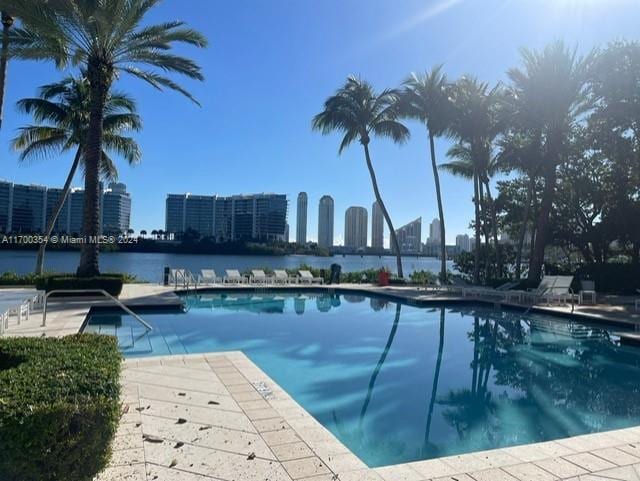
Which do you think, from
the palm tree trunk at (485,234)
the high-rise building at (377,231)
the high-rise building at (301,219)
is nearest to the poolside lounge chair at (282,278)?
the palm tree trunk at (485,234)

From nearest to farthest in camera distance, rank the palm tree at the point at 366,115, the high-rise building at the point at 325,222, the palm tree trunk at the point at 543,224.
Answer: the palm tree trunk at the point at 543,224, the palm tree at the point at 366,115, the high-rise building at the point at 325,222

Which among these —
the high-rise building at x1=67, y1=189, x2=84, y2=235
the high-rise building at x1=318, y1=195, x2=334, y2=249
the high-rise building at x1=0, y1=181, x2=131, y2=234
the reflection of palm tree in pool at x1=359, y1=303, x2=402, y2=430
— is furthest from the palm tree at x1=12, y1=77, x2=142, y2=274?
the high-rise building at x1=318, y1=195, x2=334, y2=249

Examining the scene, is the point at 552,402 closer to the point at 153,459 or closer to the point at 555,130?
the point at 153,459

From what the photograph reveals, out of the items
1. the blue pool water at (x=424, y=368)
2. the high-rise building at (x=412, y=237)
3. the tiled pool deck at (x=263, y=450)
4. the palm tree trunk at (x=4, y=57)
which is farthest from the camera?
the high-rise building at (x=412, y=237)

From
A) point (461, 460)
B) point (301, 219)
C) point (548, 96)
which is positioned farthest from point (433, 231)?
point (461, 460)

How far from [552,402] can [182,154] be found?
25.3m

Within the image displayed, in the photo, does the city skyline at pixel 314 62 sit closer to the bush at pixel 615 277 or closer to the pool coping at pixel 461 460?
the bush at pixel 615 277

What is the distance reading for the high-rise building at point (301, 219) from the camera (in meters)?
79.4

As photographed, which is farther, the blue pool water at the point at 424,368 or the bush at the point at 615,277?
the bush at the point at 615,277

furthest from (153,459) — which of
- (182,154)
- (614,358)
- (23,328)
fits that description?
(182,154)

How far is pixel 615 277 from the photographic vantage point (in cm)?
1909

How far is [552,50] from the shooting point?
1772cm

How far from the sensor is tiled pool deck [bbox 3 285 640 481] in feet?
10.4

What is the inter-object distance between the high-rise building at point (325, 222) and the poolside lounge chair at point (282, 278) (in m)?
57.8
